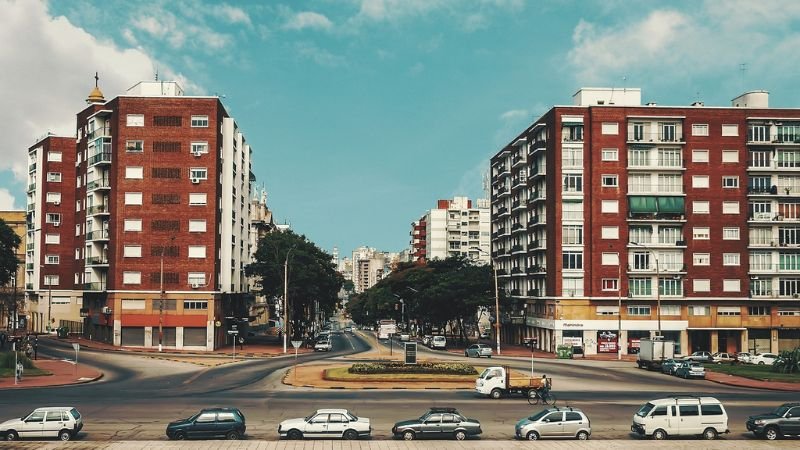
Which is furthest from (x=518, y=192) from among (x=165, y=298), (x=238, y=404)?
(x=238, y=404)

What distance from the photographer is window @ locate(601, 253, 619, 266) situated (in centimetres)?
9638

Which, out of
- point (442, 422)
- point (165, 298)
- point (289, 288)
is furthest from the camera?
point (289, 288)

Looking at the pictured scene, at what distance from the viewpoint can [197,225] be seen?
95125 mm

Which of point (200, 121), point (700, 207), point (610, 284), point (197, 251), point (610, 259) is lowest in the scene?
point (610, 284)

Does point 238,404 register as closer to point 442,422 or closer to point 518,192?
point 442,422

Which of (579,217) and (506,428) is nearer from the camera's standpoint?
(506,428)

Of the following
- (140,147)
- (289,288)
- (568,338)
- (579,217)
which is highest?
(140,147)

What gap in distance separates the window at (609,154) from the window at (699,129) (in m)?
10.7

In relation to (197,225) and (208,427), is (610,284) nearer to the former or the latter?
(197,225)

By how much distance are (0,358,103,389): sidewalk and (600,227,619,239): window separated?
64.3m

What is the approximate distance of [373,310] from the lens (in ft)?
569

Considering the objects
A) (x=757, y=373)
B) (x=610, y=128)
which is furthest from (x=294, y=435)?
(x=610, y=128)

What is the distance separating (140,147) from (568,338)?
203 ft

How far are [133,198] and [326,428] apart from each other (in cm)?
7008
